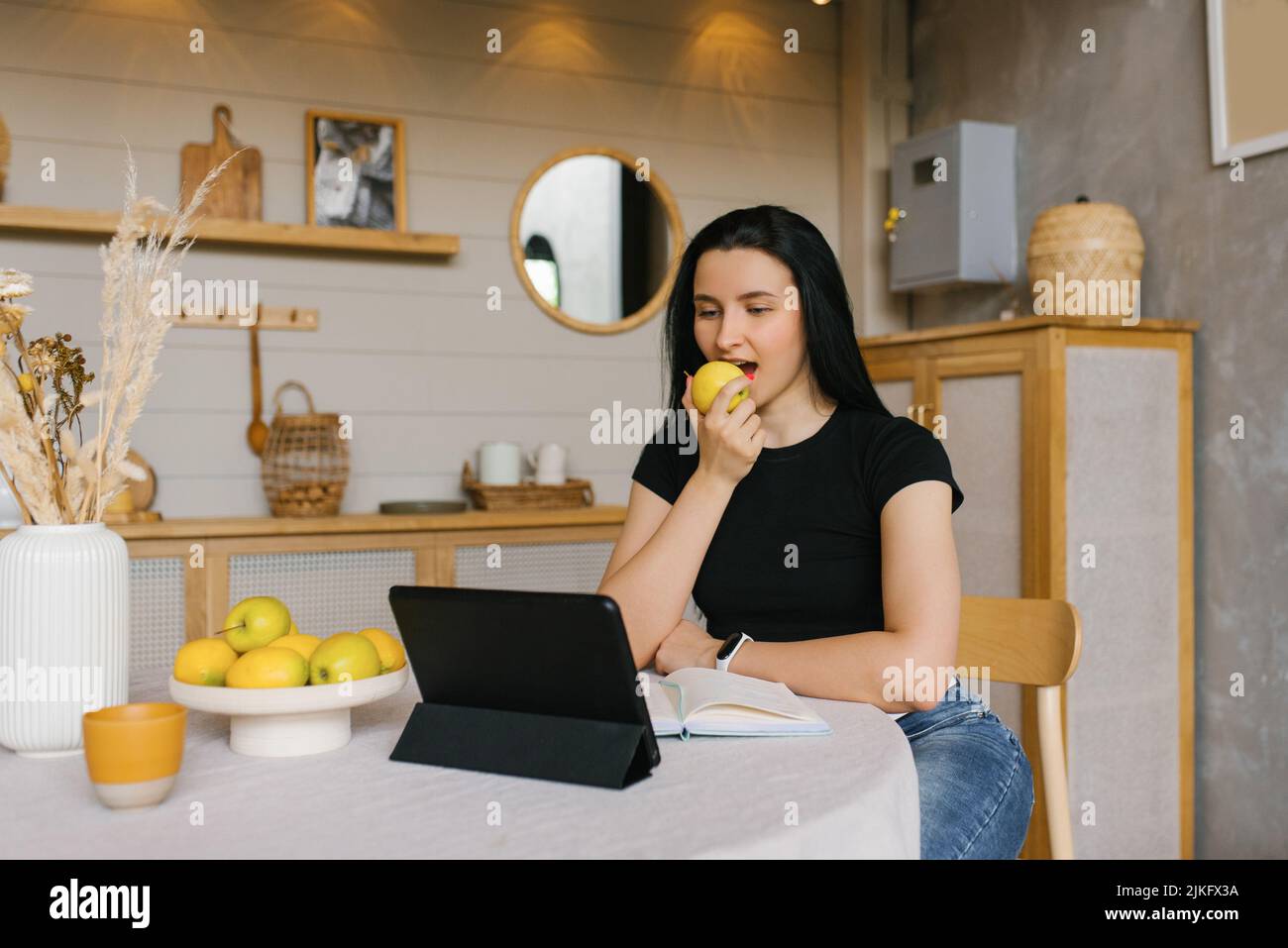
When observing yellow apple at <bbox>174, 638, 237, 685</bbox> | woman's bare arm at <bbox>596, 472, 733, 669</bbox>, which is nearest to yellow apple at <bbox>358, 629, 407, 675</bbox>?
yellow apple at <bbox>174, 638, 237, 685</bbox>

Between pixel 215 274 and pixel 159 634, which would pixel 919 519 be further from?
pixel 215 274

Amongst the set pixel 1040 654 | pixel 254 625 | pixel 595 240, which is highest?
pixel 595 240

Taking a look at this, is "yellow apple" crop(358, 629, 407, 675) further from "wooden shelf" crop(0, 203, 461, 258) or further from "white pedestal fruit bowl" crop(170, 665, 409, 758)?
"wooden shelf" crop(0, 203, 461, 258)

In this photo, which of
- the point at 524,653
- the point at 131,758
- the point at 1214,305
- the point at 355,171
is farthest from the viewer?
the point at 355,171

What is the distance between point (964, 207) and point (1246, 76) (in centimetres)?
90

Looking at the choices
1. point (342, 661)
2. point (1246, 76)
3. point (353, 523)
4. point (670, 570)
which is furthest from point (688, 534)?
point (1246, 76)

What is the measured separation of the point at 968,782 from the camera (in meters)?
1.41

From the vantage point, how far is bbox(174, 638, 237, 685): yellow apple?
1200 mm

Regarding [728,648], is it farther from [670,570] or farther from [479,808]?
[479,808]

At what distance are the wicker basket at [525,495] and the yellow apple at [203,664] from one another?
2.29 metres

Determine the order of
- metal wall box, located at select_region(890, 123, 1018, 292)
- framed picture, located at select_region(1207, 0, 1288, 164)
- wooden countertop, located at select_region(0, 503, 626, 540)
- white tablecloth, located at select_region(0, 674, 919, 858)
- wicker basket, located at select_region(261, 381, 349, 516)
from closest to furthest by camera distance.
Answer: white tablecloth, located at select_region(0, 674, 919, 858) < framed picture, located at select_region(1207, 0, 1288, 164) < wooden countertop, located at select_region(0, 503, 626, 540) < wicker basket, located at select_region(261, 381, 349, 516) < metal wall box, located at select_region(890, 123, 1018, 292)

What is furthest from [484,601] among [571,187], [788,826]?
[571,187]

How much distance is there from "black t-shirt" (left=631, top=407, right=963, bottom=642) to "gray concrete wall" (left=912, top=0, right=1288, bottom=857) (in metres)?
1.53

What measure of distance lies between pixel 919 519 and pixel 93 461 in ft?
Result: 3.40
